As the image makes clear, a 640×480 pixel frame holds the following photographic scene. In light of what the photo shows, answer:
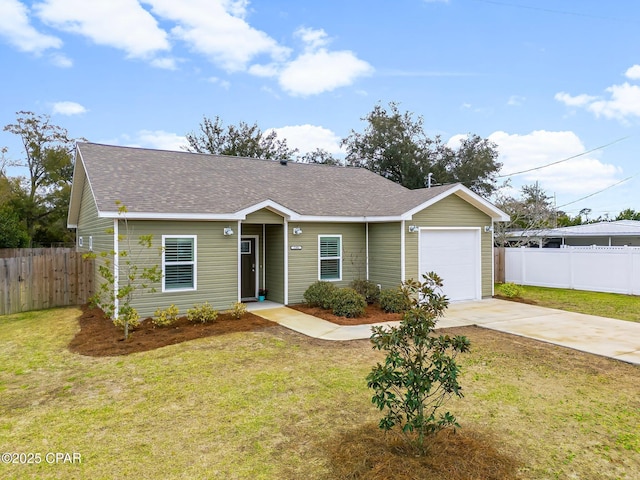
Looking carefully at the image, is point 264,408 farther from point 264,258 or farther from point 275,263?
point 264,258

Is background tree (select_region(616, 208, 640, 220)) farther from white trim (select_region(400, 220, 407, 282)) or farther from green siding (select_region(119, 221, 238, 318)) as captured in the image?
green siding (select_region(119, 221, 238, 318))

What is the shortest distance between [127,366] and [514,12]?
54.1 ft

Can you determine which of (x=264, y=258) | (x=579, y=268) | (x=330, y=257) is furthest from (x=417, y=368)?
(x=579, y=268)

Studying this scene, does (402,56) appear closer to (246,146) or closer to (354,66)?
(354,66)

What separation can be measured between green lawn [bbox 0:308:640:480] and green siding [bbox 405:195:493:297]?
4.60 m

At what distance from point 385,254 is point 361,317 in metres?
2.88

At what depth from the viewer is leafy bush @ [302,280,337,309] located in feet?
38.0

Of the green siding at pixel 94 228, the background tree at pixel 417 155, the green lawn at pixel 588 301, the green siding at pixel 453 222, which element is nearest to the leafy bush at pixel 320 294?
the green siding at pixel 453 222

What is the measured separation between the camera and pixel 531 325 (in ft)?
32.6

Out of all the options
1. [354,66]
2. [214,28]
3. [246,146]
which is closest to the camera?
[214,28]

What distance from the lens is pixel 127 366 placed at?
22.7ft

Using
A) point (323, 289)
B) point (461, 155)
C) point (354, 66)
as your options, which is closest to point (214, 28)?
point (354, 66)

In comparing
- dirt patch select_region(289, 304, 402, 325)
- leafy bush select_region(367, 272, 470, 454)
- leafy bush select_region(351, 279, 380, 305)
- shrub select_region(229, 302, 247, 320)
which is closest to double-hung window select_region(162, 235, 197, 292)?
shrub select_region(229, 302, 247, 320)

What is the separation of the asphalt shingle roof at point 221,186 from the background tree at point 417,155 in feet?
54.2
